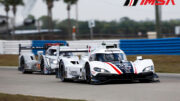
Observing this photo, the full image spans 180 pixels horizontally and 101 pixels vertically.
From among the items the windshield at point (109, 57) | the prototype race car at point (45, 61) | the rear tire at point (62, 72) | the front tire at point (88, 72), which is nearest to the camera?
the front tire at point (88, 72)

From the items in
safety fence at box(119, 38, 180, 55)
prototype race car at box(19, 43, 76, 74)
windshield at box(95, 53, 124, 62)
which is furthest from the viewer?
safety fence at box(119, 38, 180, 55)

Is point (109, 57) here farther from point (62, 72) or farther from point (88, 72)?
point (62, 72)

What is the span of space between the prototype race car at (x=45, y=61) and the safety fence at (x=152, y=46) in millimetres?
5980

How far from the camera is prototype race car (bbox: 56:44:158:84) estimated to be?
12711 mm

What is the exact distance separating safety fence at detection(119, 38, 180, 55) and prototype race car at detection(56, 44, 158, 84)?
8.79 meters

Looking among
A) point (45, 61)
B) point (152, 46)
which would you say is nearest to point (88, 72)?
point (45, 61)

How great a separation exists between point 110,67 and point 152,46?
1109cm

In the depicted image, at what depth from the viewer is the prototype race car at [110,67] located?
1271cm

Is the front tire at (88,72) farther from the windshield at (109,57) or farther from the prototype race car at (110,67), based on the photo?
the windshield at (109,57)

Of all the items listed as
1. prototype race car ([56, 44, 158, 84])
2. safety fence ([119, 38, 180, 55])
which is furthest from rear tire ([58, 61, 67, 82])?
safety fence ([119, 38, 180, 55])

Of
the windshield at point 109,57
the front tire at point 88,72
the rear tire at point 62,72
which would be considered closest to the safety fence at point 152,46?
the rear tire at point 62,72

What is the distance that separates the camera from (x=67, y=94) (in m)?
10.6

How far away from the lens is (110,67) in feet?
41.9

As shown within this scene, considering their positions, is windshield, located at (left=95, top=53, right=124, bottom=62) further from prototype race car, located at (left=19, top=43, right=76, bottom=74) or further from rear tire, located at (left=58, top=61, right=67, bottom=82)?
prototype race car, located at (left=19, top=43, right=76, bottom=74)
